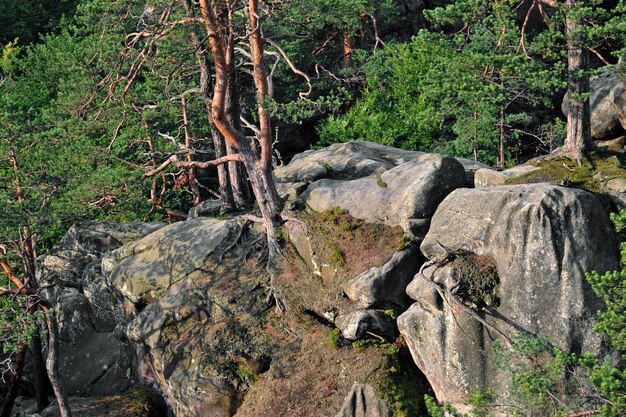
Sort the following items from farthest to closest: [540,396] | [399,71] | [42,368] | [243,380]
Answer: [399,71], [42,368], [243,380], [540,396]

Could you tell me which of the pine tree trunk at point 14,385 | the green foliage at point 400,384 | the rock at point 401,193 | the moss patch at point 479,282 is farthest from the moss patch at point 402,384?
the pine tree trunk at point 14,385

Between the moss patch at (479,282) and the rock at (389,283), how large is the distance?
155 centimetres

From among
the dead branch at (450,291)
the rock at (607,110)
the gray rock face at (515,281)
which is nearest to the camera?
the gray rock face at (515,281)

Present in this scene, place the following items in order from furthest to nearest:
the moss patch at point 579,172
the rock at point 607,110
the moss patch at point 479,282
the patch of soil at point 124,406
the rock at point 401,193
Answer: the rock at point 607,110
the patch of soil at point 124,406
the rock at point 401,193
the moss patch at point 579,172
the moss patch at point 479,282

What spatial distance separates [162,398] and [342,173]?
6.57 meters

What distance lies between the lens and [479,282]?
13.4m

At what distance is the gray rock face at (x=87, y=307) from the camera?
1995 cm

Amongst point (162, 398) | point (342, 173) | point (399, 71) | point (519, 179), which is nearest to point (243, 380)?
point (162, 398)

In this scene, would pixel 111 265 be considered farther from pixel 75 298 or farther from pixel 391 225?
pixel 391 225

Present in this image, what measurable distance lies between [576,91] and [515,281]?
3.81 metres

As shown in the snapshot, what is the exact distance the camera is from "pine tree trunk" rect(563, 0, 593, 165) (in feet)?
Answer: 45.5

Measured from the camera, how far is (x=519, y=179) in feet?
50.1

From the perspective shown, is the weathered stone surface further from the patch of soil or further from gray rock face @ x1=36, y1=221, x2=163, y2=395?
the patch of soil

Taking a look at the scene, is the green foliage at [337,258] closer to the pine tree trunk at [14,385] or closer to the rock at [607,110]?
the rock at [607,110]
